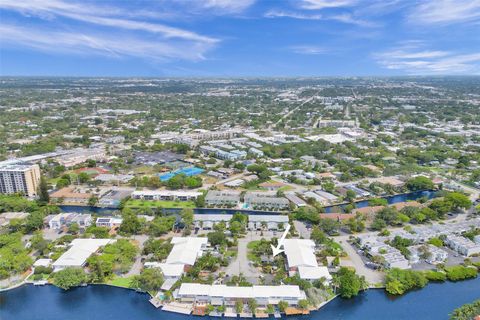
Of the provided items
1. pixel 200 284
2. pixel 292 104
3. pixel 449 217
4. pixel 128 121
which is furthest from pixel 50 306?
pixel 292 104

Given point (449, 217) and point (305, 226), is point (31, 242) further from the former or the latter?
point (449, 217)

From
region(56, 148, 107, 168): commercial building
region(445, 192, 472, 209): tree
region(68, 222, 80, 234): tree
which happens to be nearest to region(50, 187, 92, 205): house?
region(68, 222, 80, 234): tree

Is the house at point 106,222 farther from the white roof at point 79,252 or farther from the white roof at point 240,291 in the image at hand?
the white roof at point 240,291

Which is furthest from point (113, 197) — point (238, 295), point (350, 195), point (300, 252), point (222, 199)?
point (350, 195)

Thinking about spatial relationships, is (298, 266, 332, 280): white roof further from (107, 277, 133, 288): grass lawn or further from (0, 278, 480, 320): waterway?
(107, 277, 133, 288): grass lawn

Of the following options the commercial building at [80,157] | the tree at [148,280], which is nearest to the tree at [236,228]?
the tree at [148,280]
